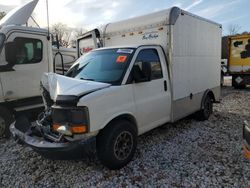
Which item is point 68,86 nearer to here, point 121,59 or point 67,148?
point 67,148

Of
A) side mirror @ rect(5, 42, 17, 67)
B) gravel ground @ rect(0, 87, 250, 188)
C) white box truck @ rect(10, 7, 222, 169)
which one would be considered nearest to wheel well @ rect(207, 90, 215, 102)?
white box truck @ rect(10, 7, 222, 169)

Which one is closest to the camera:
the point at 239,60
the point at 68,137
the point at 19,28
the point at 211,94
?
the point at 68,137

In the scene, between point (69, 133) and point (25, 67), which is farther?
point (25, 67)

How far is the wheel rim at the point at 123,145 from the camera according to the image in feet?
12.9

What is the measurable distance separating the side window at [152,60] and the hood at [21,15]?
3899mm

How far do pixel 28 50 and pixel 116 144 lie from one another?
12.8ft

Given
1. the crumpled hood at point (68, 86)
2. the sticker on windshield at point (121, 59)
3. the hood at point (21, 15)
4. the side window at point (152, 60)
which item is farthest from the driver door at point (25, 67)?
the side window at point (152, 60)

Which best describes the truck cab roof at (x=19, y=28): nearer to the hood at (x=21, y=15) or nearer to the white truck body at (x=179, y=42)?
the hood at (x=21, y=15)

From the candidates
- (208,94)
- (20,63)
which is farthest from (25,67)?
(208,94)

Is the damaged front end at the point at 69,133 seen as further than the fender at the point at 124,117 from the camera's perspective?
No

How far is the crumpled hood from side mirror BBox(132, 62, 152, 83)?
0.61m

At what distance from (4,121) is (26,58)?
1665mm

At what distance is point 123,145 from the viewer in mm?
4055

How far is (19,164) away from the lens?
173 inches
